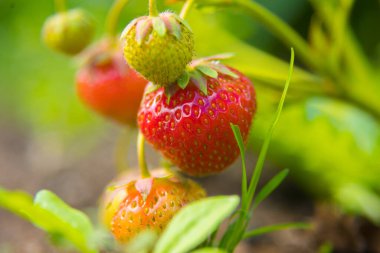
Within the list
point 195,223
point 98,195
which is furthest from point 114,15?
point 98,195

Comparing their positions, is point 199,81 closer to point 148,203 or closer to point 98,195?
point 148,203

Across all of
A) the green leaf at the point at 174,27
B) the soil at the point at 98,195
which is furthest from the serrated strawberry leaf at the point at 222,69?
the soil at the point at 98,195

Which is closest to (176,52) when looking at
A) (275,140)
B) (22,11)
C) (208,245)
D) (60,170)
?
(208,245)

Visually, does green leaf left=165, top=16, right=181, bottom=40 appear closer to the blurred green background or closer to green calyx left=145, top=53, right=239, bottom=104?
green calyx left=145, top=53, right=239, bottom=104

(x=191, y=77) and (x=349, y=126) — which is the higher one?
(x=191, y=77)

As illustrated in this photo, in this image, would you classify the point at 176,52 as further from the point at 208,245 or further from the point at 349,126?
the point at 349,126

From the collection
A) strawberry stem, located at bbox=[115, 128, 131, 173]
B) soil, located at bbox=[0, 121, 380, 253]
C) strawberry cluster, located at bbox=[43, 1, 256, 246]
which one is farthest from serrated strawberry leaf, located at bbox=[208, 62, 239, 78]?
strawberry stem, located at bbox=[115, 128, 131, 173]
